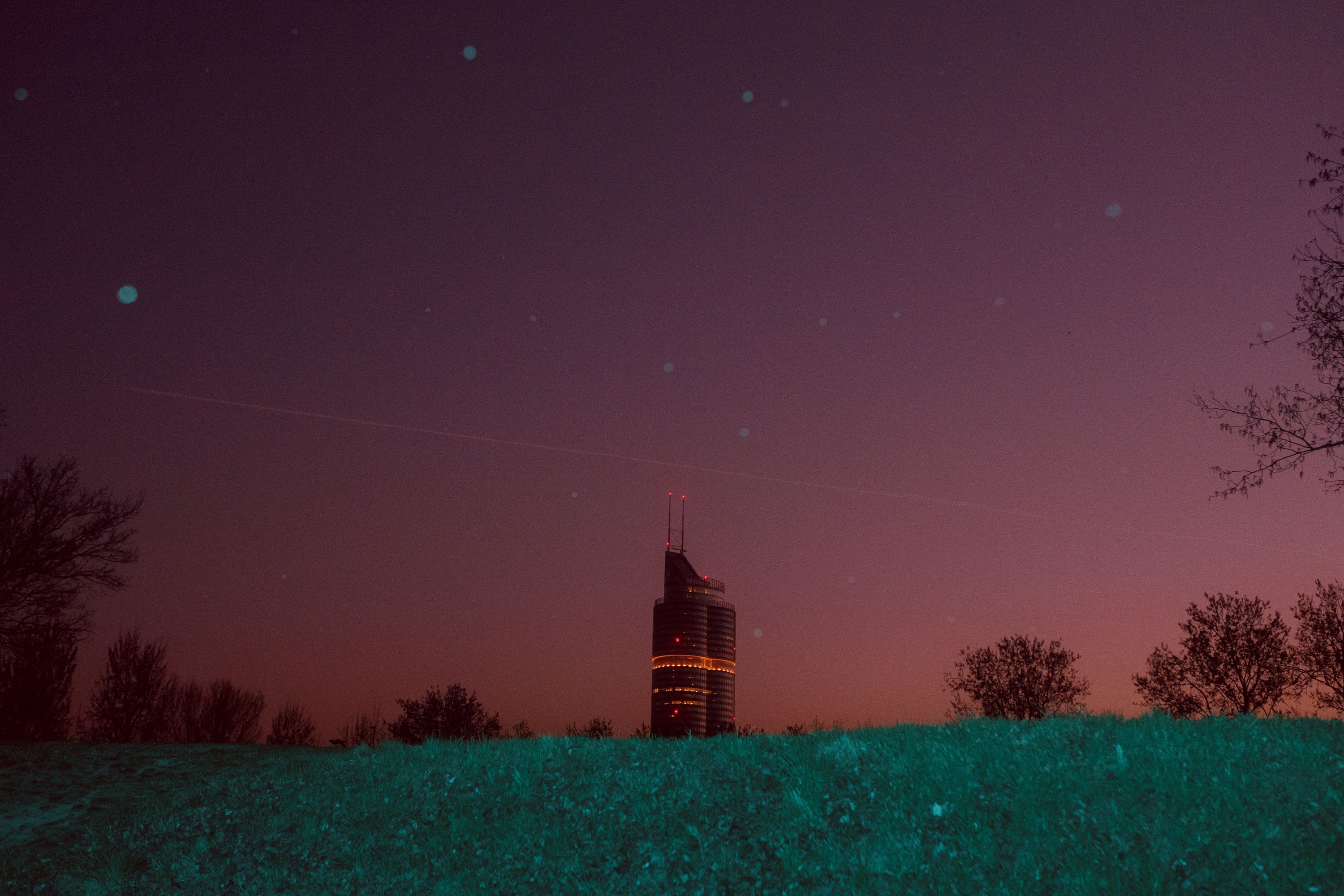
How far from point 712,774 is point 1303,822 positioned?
367 inches

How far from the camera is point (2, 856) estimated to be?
787 inches

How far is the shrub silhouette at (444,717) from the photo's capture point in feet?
325

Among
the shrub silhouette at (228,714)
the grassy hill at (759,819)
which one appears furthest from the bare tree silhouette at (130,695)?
the grassy hill at (759,819)

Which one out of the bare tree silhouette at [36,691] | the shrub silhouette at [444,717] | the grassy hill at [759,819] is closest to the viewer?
the grassy hill at [759,819]

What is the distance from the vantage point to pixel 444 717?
10056 cm

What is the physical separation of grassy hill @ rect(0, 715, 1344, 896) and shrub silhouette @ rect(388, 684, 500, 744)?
78.7 m

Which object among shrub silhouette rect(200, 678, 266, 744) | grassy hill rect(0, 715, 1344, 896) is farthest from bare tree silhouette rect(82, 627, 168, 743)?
grassy hill rect(0, 715, 1344, 896)

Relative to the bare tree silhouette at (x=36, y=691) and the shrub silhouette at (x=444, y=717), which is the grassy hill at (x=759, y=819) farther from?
the shrub silhouette at (x=444, y=717)

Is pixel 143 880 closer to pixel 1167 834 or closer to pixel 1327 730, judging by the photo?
pixel 1167 834

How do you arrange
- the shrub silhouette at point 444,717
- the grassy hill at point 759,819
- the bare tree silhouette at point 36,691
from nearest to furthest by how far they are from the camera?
the grassy hill at point 759,819 < the bare tree silhouette at point 36,691 < the shrub silhouette at point 444,717

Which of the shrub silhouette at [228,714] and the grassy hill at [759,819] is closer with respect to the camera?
the grassy hill at [759,819]

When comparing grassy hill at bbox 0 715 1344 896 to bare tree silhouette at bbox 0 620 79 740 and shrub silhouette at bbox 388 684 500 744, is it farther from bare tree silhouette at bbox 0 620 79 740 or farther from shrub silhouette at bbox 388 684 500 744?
shrub silhouette at bbox 388 684 500 744

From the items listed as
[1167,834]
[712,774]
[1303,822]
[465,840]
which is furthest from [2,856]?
[1303,822]

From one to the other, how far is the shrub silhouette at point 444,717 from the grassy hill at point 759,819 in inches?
3097
